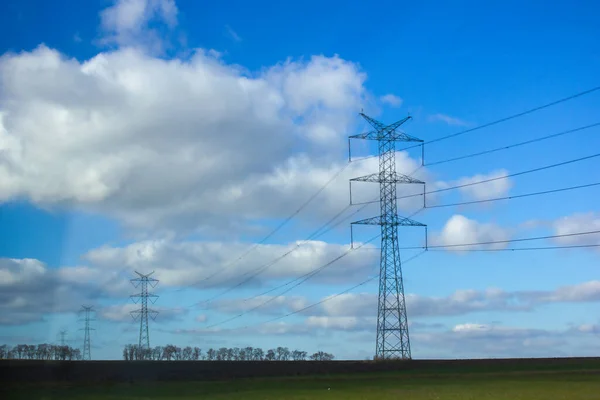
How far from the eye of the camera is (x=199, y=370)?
245 feet

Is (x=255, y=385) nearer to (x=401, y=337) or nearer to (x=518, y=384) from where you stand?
(x=401, y=337)

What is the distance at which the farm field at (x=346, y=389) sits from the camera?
47.6 m

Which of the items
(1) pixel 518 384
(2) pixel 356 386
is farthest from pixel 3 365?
(1) pixel 518 384

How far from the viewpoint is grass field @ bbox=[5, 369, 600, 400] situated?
47.3m

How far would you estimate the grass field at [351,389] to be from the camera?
47312 millimetres

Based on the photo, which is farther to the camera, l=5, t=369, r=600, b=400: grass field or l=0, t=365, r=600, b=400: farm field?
l=0, t=365, r=600, b=400: farm field

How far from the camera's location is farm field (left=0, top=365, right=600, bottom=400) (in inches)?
1874

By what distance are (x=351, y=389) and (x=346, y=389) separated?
0.36 metres

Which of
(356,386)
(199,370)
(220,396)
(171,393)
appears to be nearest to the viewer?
(220,396)

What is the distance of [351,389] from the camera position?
180 ft

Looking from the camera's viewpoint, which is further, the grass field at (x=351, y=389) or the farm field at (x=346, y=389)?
the farm field at (x=346, y=389)

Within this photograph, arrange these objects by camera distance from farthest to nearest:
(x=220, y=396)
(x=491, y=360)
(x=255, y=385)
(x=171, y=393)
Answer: (x=491, y=360) → (x=255, y=385) → (x=171, y=393) → (x=220, y=396)

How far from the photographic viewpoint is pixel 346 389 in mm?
54844

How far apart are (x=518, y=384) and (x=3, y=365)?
1689 inches
